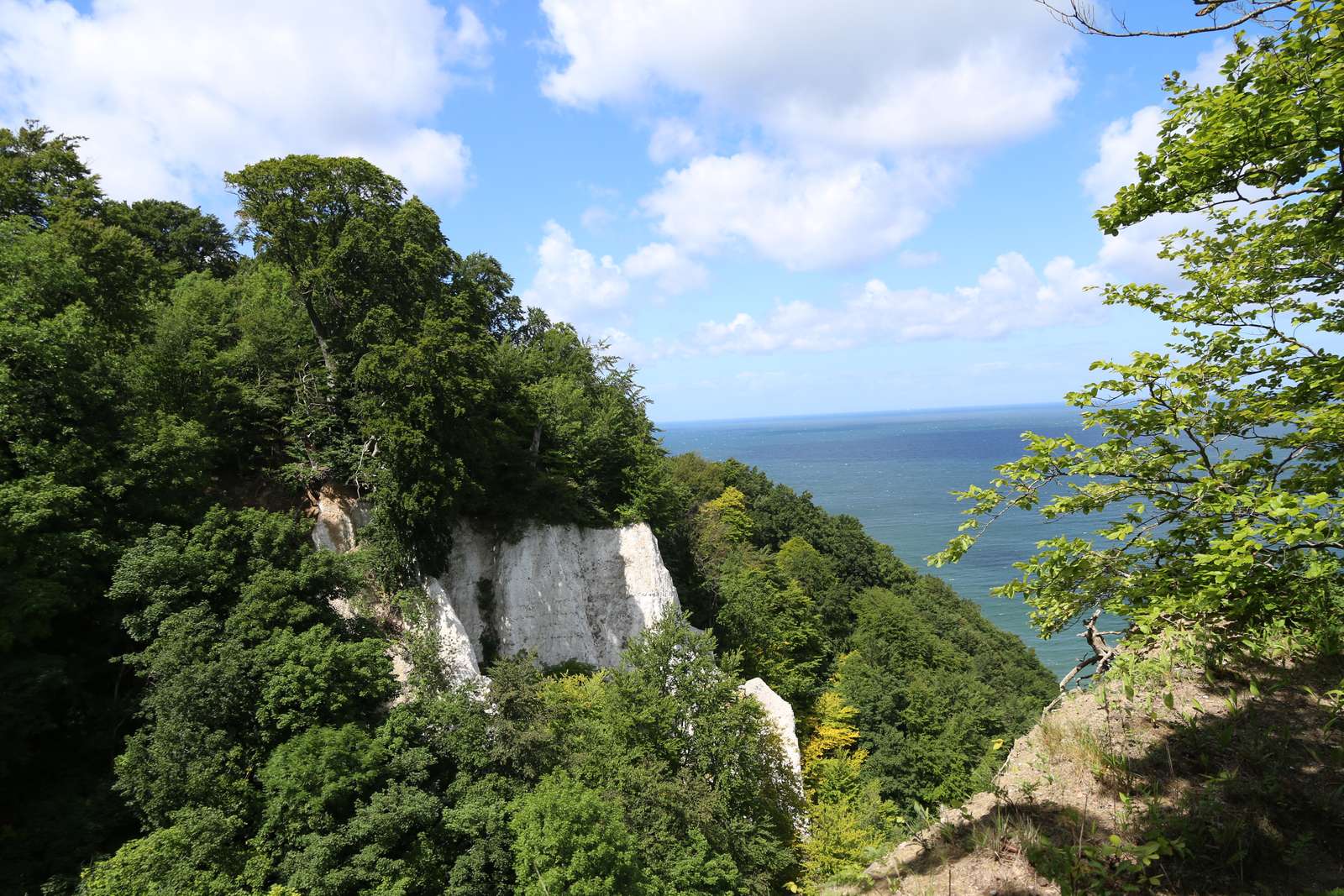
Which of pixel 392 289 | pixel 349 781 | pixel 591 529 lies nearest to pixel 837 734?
pixel 591 529

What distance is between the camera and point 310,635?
15328mm

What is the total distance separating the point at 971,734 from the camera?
26734 mm

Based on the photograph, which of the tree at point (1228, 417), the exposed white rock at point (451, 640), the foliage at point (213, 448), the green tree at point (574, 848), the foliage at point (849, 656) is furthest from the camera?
the foliage at point (849, 656)

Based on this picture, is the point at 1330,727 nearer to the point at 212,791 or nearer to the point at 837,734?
the point at 212,791

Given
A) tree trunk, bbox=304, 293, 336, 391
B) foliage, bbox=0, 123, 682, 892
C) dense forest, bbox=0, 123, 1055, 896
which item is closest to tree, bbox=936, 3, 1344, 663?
dense forest, bbox=0, 123, 1055, 896

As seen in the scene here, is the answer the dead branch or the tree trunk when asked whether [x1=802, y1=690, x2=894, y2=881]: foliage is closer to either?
the dead branch

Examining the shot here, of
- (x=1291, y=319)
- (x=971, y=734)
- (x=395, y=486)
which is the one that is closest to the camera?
(x=1291, y=319)

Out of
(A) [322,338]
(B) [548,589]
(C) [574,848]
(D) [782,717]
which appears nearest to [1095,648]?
(C) [574,848]

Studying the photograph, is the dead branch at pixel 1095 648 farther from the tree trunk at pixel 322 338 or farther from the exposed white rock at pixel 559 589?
the tree trunk at pixel 322 338

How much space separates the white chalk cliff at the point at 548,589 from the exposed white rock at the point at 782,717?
0.04 metres

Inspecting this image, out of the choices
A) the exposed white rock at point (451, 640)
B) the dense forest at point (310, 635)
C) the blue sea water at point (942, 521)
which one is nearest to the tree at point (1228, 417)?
the dense forest at point (310, 635)

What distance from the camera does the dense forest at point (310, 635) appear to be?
13438 millimetres

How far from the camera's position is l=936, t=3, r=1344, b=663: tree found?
16.0ft

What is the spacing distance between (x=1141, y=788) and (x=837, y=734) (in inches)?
918
